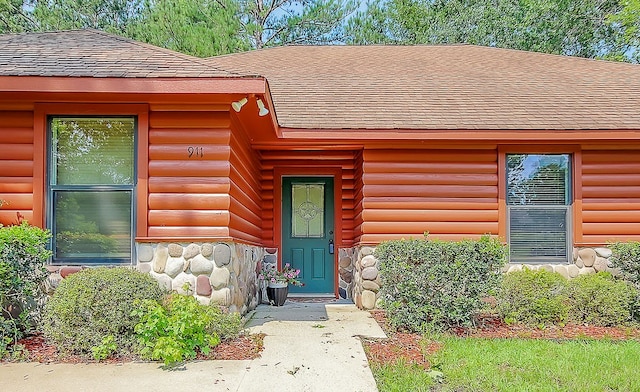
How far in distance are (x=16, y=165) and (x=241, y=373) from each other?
3296mm

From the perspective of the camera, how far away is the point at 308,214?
844 cm

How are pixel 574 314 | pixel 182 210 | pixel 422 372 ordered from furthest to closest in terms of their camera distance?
pixel 574 314, pixel 182 210, pixel 422 372

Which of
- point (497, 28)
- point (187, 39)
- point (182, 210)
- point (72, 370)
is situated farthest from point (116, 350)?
point (497, 28)

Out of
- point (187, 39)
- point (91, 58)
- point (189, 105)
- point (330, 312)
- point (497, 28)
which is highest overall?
point (497, 28)

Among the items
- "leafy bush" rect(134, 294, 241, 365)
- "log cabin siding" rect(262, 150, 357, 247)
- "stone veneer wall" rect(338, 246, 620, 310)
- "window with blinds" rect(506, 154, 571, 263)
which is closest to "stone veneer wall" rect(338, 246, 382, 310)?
"stone veneer wall" rect(338, 246, 620, 310)

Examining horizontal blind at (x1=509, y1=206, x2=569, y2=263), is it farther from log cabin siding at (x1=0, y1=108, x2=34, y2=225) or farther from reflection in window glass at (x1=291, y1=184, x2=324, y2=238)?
log cabin siding at (x1=0, y1=108, x2=34, y2=225)

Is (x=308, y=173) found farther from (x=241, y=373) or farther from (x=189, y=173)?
(x=241, y=373)

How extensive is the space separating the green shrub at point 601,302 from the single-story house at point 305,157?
1.06m

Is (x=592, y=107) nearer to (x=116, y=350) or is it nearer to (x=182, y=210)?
(x=182, y=210)

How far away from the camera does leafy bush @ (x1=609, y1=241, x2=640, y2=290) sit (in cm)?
605

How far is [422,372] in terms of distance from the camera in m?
3.93

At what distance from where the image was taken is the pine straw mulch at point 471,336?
442 centimetres

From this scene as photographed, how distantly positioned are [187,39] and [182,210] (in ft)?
39.0

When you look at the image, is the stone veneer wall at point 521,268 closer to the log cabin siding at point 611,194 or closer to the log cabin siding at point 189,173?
the log cabin siding at point 611,194
